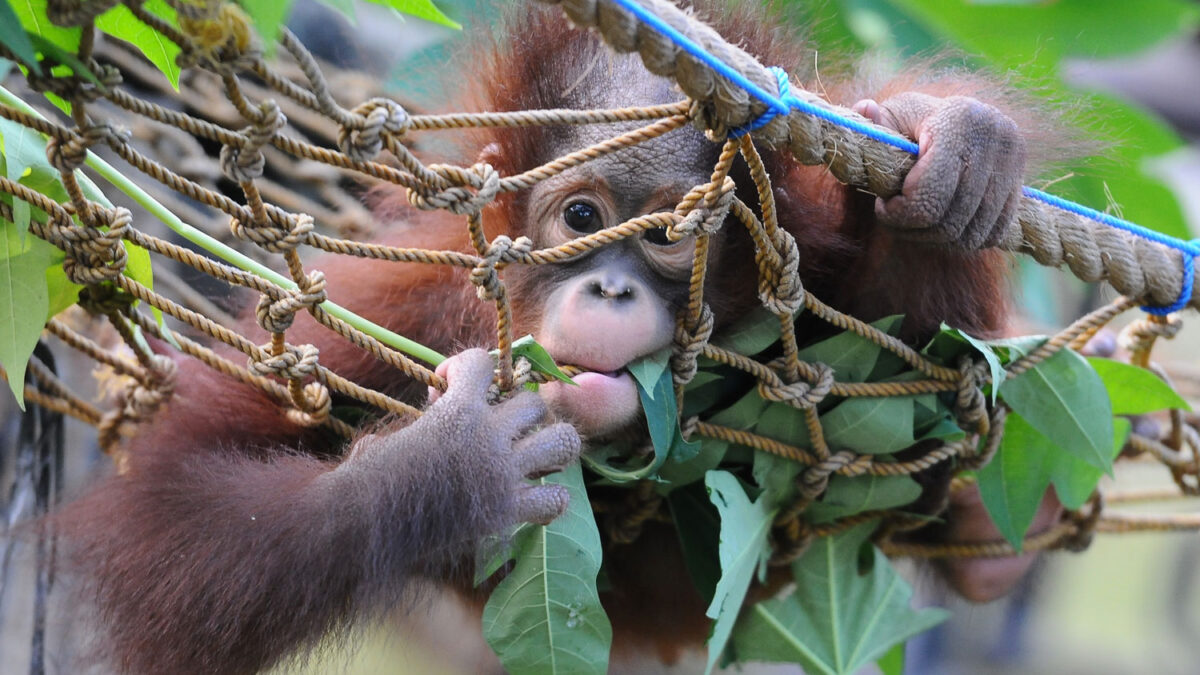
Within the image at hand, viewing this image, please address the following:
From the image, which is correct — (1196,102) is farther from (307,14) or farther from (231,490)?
(231,490)

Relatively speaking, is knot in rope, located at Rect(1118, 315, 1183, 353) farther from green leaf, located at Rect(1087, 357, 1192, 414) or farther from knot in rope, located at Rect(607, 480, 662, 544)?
knot in rope, located at Rect(607, 480, 662, 544)

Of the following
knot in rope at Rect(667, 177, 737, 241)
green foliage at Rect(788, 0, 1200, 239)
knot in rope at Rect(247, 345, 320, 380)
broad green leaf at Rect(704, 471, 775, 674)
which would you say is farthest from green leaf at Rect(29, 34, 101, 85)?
green foliage at Rect(788, 0, 1200, 239)

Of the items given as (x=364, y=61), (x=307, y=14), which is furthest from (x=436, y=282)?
(x=307, y=14)

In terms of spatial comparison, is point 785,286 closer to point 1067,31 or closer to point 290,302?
point 290,302

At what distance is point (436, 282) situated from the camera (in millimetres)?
2523

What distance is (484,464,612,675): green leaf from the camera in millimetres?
1737

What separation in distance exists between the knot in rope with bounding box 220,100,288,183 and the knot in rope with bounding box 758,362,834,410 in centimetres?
96

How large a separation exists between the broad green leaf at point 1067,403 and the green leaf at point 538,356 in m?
0.92

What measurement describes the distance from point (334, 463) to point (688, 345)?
67 centimetres

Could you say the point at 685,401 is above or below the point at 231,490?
above

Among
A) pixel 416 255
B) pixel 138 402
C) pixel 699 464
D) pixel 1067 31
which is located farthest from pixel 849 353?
pixel 1067 31

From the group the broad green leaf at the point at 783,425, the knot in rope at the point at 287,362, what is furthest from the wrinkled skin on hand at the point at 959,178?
the knot in rope at the point at 287,362

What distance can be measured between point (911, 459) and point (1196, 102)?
503 centimetres

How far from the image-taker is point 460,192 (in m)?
1.48
